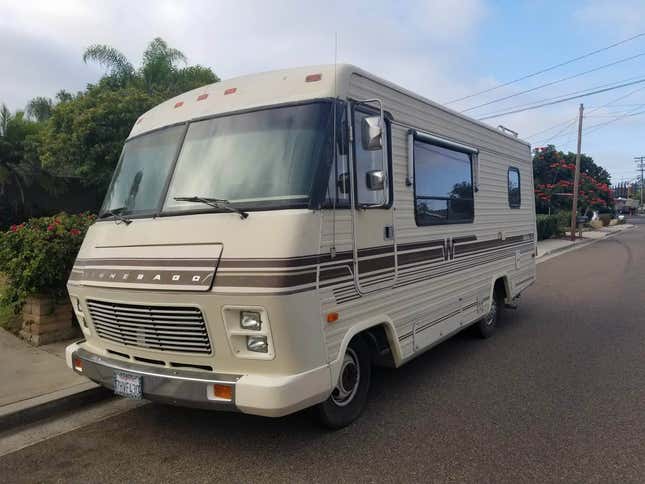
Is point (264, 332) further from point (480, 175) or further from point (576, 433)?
point (480, 175)

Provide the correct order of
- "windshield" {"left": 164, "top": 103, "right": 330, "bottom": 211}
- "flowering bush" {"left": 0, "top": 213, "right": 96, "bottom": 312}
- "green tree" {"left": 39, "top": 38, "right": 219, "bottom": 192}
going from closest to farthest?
"windshield" {"left": 164, "top": 103, "right": 330, "bottom": 211} → "flowering bush" {"left": 0, "top": 213, "right": 96, "bottom": 312} → "green tree" {"left": 39, "top": 38, "right": 219, "bottom": 192}

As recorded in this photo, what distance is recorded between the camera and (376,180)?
156 inches

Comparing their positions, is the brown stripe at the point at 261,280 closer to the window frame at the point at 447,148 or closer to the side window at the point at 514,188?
the window frame at the point at 447,148

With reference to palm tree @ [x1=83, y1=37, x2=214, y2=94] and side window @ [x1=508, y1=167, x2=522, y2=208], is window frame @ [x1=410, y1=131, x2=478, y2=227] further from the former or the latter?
palm tree @ [x1=83, y1=37, x2=214, y2=94]

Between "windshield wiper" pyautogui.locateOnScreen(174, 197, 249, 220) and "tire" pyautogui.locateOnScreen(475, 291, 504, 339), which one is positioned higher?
"windshield wiper" pyautogui.locateOnScreen(174, 197, 249, 220)

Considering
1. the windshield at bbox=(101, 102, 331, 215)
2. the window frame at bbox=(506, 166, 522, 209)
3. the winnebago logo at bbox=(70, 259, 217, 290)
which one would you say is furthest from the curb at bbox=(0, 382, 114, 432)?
the window frame at bbox=(506, 166, 522, 209)

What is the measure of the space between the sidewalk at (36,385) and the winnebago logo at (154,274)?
1.28 m

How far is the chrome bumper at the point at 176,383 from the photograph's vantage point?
3.40 meters

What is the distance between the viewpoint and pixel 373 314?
4156mm

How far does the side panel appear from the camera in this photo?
3863 millimetres

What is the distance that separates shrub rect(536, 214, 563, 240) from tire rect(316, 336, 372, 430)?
24367 millimetres

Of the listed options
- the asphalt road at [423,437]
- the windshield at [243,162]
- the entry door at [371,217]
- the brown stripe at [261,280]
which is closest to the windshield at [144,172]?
the windshield at [243,162]

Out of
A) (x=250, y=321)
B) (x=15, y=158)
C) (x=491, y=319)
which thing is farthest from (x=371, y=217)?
(x=15, y=158)


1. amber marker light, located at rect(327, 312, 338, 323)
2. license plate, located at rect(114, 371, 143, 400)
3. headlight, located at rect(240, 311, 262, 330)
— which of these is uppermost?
headlight, located at rect(240, 311, 262, 330)
